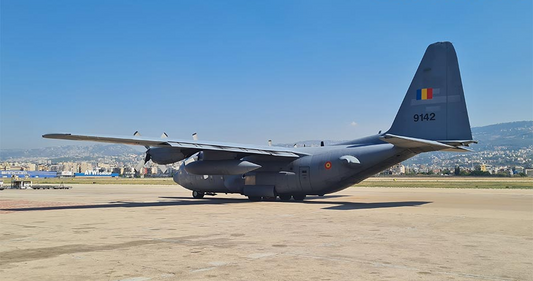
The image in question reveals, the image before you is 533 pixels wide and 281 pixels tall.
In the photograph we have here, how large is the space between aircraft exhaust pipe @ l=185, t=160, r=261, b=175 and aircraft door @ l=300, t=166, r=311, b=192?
262 cm

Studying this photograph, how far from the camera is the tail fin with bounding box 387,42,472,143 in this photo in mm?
22375

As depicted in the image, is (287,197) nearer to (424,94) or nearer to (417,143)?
(417,143)

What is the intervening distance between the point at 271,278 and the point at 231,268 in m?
1.09

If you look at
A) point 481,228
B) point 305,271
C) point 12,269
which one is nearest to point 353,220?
point 481,228

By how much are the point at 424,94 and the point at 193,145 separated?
12.6m

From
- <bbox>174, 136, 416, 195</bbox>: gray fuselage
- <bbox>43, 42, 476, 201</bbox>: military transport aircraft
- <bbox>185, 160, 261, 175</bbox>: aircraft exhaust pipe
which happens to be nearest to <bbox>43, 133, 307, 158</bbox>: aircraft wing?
<bbox>43, 42, 476, 201</bbox>: military transport aircraft

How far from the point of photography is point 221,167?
28547 millimetres

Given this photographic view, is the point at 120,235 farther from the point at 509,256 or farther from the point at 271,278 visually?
the point at 509,256

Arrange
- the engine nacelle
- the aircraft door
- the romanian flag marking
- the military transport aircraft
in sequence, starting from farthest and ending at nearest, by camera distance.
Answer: the engine nacelle
the aircraft door
the romanian flag marking
the military transport aircraft

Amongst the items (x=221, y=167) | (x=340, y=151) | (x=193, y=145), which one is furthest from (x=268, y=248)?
(x=221, y=167)

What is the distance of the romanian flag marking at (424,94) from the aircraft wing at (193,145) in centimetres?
789

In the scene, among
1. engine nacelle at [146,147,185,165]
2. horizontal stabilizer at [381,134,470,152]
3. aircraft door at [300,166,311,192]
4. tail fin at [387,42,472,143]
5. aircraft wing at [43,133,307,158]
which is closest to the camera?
horizontal stabilizer at [381,134,470,152]

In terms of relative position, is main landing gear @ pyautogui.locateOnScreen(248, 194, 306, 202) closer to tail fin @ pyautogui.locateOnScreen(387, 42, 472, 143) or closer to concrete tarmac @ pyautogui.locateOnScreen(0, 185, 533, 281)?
tail fin @ pyautogui.locateOnScreen(387, 42, 472, 143)

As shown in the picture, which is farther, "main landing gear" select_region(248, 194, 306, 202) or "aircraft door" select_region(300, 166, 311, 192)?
"main landing gear" select_region(248, 194, 306, 202)
